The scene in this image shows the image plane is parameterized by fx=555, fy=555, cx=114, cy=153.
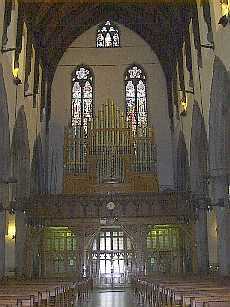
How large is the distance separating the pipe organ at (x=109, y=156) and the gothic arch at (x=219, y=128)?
788 cm

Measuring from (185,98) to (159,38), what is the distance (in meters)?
6.17

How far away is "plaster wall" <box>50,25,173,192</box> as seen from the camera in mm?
31984

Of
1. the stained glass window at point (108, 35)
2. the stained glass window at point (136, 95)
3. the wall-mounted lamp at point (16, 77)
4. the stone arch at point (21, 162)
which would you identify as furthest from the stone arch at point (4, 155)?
the stained glass window at point (108, 35)

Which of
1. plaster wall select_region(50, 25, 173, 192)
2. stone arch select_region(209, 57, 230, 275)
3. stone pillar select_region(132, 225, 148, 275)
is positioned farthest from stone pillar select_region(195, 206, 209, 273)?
plaster wall select_region(50, 25, 173, 192)

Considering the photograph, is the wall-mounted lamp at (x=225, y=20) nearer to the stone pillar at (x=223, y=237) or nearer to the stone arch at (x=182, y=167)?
the stone pillar at (x=223, y=237)

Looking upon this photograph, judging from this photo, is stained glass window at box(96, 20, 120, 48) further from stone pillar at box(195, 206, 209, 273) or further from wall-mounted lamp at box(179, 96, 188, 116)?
stone pillar at box(195, 206, 209, 273)

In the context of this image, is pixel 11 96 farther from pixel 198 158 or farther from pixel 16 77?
pixel 198 158

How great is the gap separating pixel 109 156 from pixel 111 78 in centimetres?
557

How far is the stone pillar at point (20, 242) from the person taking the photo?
24.3 meters

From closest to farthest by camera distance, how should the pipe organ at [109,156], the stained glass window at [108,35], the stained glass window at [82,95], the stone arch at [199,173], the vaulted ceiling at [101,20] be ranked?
the stone arch at [199,173] < the vaulted ceiling at [101,20] < the pipe organ at [109,156] < the stained glass window at [82,95] < the stained glass window at [108,35]

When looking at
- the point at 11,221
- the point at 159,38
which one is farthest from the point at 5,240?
the point at 159,38

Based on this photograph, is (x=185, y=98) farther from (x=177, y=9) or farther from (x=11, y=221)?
(x=11, y=221)

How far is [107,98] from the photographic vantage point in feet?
107

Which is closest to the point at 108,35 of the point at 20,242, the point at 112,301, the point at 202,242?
the point at 202,242
